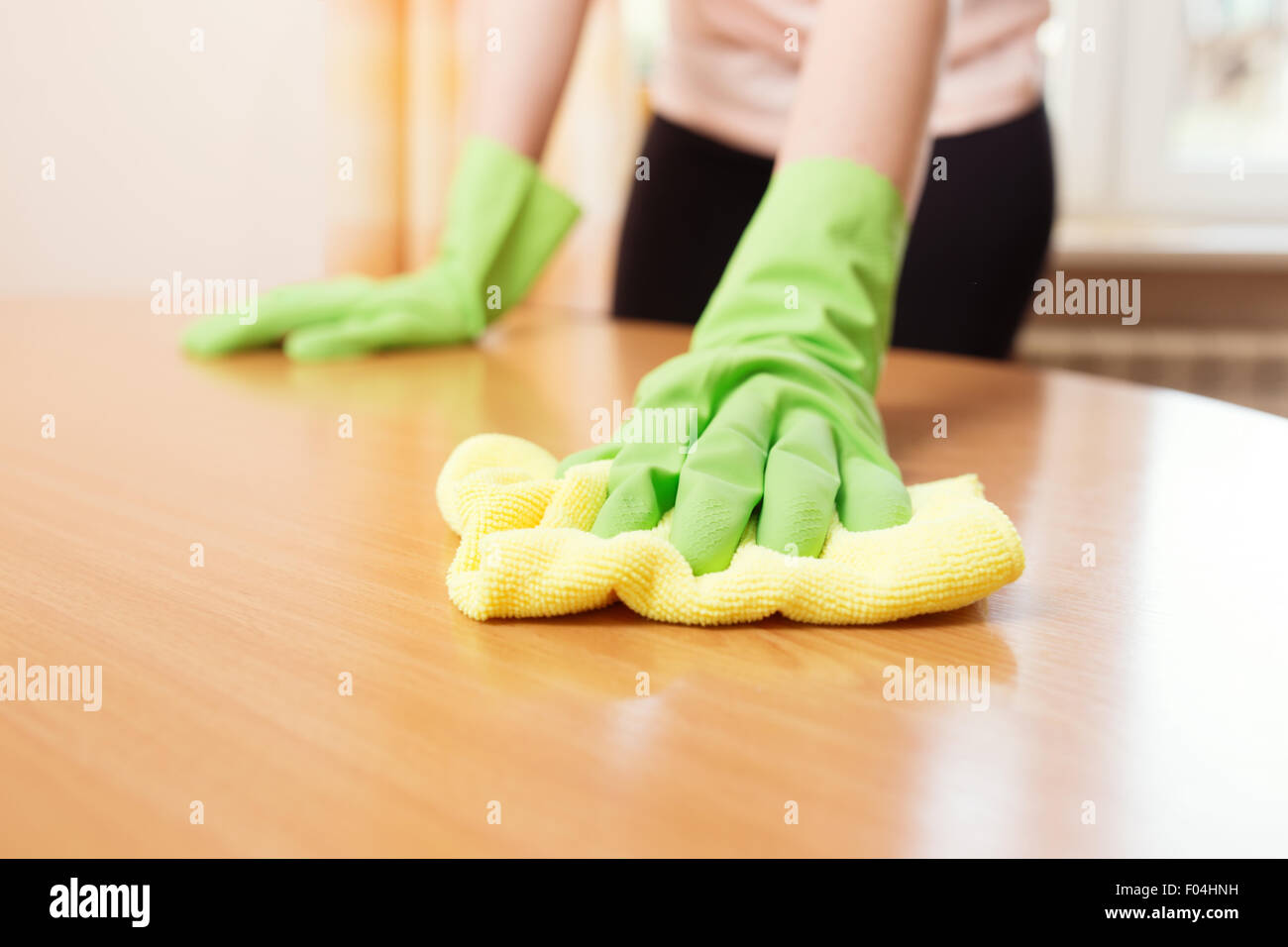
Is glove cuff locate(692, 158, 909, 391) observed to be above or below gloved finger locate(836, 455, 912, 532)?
above

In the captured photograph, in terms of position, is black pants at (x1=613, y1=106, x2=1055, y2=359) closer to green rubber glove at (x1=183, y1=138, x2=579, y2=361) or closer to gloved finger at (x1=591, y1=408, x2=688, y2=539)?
green rubber glove at (x1=183, y1=138, x2=579, y2=361)

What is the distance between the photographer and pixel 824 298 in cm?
65

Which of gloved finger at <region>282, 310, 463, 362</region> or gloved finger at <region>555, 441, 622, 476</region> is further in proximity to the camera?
gloved finger at <region>282, 310, 463, 362</region>

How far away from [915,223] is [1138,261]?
1483 mm

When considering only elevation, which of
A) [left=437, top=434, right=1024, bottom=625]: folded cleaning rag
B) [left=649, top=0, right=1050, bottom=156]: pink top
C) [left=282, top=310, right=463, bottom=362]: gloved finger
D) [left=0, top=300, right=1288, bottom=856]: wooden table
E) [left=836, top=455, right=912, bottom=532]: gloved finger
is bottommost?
[left=0, top=300, right=1288, bottom=856]: wooden table

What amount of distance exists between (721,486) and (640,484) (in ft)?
0.10

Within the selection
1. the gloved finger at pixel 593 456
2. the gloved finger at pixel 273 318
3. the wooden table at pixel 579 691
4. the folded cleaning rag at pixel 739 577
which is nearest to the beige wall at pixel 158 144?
the gloved finger at pixel 273 318

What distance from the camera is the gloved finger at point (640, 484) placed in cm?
45

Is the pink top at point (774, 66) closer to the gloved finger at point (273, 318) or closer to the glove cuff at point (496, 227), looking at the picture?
the glove cuff at point (496, 227)

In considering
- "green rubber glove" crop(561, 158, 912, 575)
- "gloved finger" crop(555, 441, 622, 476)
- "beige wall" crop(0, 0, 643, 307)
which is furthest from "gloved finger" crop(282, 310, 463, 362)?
"beige wall" crop(0, 0, 643, 307)

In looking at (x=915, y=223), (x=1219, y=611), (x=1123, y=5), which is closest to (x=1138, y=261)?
(x=1123, y=5)

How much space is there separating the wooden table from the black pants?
590mm

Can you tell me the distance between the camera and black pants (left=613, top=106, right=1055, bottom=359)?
48.2 inches
